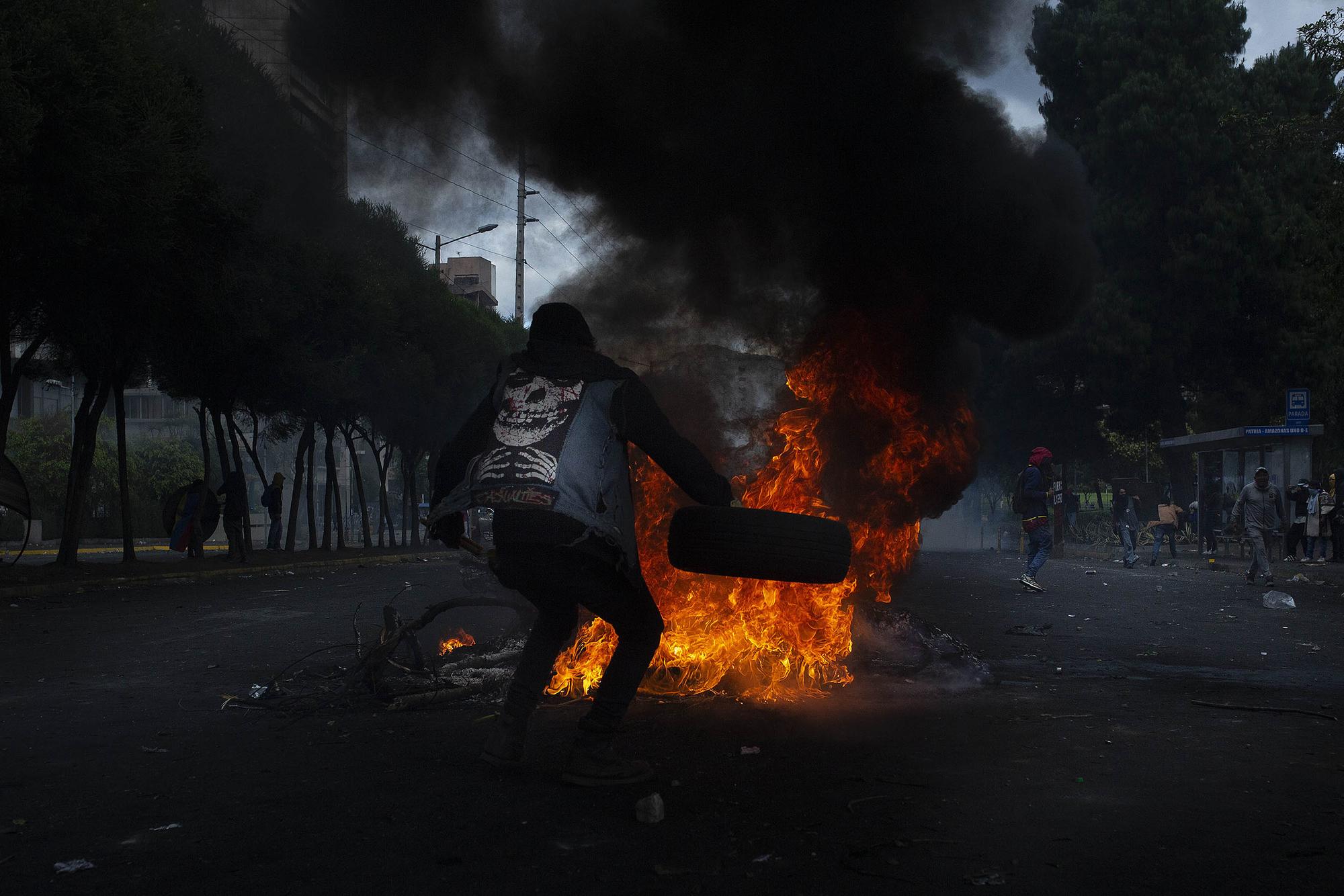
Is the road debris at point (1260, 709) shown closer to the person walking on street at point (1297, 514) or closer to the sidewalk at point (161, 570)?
the sidewalk at point (161, 570)

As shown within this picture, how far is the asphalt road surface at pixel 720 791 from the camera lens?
340 centimetres

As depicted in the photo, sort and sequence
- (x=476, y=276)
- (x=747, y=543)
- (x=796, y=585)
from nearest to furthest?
1. (x=747, y=543)
2. (x=796, y=585)
3. (x=476, y=276)

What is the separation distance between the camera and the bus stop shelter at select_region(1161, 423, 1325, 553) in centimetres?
2325

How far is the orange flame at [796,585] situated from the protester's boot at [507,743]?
182cm

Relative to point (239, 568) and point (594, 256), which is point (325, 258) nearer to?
point (239, 568)

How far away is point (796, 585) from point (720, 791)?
2.24 m

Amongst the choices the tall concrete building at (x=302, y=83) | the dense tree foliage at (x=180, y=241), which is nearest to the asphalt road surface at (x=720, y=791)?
the tall concrete building at (x=302, y=83)

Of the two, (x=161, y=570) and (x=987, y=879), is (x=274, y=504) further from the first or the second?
(x=987, y=879)

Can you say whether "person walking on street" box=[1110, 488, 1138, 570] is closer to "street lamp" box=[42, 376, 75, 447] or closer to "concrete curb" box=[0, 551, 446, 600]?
"concrete curb" box=[0, 551, 446, 600]

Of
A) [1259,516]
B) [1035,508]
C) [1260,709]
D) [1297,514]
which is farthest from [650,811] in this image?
[1297,514]

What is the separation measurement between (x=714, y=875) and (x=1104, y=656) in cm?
600

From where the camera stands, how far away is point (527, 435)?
4.44 m

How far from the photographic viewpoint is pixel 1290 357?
32906 millimetres

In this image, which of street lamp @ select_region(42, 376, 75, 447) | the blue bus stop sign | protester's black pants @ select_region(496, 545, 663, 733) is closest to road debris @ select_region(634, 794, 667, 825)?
protester's black pants @ select_region(496, 545, 663, 733)
